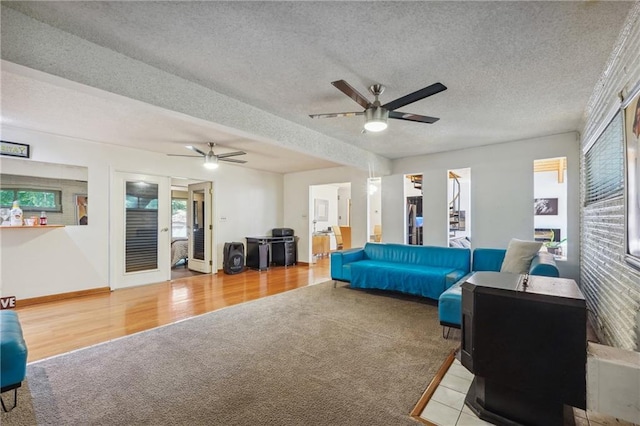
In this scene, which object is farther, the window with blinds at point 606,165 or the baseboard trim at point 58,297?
the baseboard trim at point 58,297

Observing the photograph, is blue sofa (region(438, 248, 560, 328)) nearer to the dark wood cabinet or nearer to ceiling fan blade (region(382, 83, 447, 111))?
the dark wood cabinet

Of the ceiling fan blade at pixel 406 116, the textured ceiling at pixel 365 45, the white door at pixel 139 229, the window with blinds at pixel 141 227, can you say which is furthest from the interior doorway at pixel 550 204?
the window with blinds at pixel 141 227

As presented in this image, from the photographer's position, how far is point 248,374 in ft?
7.11

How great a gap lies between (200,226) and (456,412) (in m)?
6.04

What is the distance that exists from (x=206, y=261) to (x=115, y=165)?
2548 millimetres

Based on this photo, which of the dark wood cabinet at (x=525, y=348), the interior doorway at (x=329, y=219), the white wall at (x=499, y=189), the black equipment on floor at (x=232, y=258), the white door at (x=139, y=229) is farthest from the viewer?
the interior doorway at (x=329, y=219)

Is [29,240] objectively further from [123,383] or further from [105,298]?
[123,383]

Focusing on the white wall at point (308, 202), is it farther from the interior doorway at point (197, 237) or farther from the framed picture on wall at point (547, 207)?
the framed picture on wall at point (547, 207)

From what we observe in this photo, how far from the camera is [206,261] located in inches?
249

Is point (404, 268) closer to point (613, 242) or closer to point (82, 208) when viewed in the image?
point (613, 242)

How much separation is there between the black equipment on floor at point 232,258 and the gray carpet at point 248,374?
2.89m

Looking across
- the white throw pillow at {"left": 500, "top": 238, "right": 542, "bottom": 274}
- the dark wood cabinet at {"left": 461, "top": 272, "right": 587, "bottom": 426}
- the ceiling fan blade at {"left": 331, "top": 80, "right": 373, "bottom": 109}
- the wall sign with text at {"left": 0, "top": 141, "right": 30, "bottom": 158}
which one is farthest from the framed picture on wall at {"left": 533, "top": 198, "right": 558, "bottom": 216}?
the wall sign with text at {"left": 0, "top": 141, "right": 30, "bottom": 158}

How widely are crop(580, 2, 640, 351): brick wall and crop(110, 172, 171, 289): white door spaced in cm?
617

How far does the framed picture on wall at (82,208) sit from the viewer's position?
4562mm
